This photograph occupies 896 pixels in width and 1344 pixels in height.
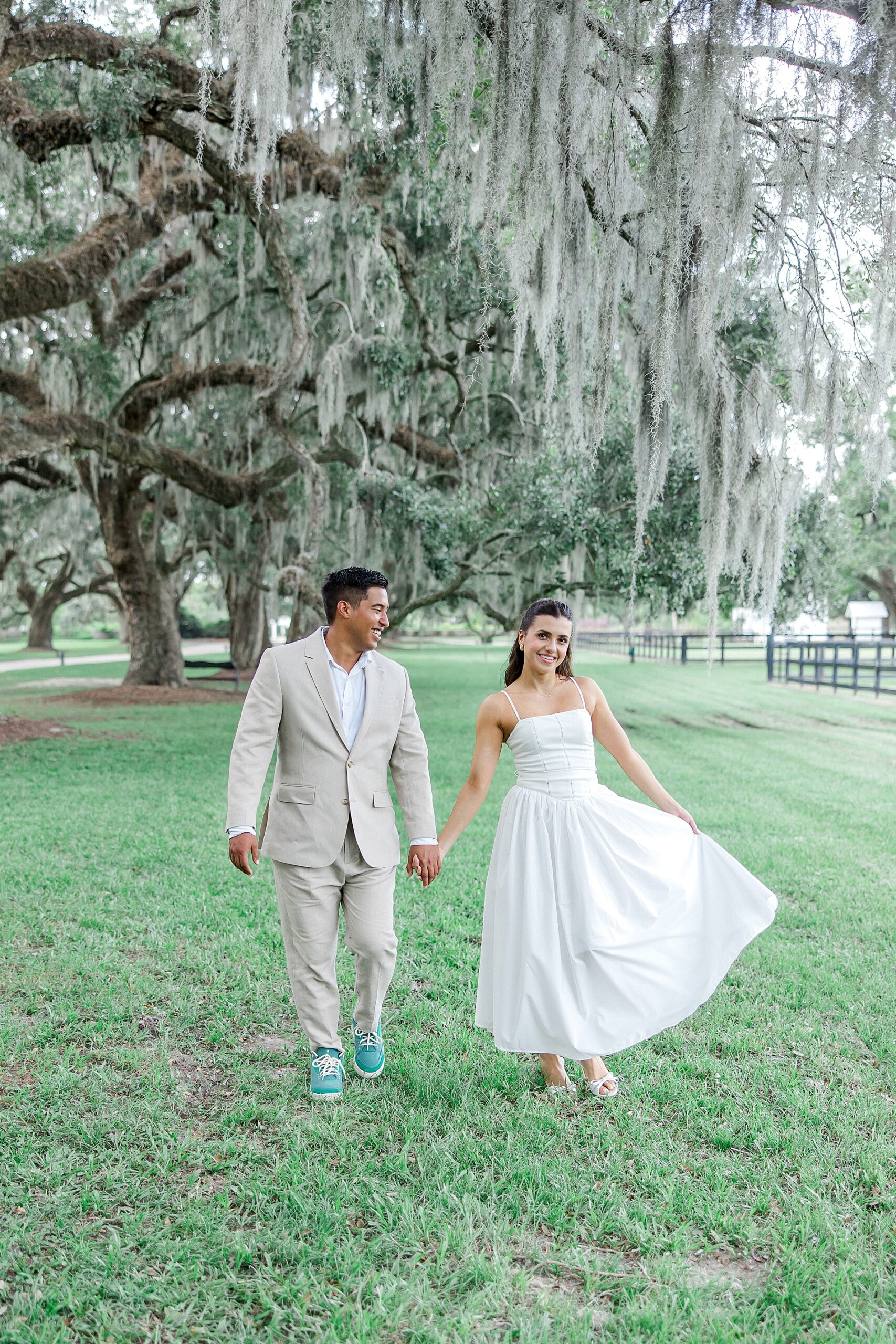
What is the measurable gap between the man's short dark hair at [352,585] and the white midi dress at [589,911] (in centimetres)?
65

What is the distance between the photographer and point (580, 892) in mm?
2857

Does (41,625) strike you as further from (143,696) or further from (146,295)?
(146,295)

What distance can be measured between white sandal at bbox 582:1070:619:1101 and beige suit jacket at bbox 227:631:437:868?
3.03 ft

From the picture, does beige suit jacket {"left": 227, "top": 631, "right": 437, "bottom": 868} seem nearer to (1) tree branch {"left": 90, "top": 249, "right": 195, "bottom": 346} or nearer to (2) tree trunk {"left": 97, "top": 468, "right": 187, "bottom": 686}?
(1) tree branch {"left": 90, "top": 249, "right": 195, "bottom": 346}

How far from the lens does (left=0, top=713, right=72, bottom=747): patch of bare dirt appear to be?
10694mm

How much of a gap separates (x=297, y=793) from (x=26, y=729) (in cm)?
938

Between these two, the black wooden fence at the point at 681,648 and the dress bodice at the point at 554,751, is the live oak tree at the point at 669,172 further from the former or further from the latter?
the black wooden fence at the point at 681,648

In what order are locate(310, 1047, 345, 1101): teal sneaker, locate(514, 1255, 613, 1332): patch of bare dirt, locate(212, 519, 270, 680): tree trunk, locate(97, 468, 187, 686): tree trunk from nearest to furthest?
locate(514, 1255, 613, 1332): patch of bare dirt
locate(310, 1047, 345, 1101): teal sneaker
locate(97, 468, 187, 686): tree trunk
locate(212, 519, 270, 680): tree trunk

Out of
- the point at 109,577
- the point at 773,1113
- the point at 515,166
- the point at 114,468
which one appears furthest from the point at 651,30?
the point at 109,577

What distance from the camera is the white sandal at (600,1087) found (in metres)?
2.97

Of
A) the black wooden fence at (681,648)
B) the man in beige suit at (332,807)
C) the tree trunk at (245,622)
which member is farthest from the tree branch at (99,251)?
the black wooden fence at (681,648)

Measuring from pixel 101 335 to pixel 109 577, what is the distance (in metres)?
17.1

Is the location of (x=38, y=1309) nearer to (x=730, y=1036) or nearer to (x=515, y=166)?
(x=730, y=1036)

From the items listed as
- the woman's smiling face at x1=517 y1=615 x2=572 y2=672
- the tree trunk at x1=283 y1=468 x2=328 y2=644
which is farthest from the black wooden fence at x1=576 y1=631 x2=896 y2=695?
the woman's smiling face at x1=517 y1=615 x2=572 y2=672
